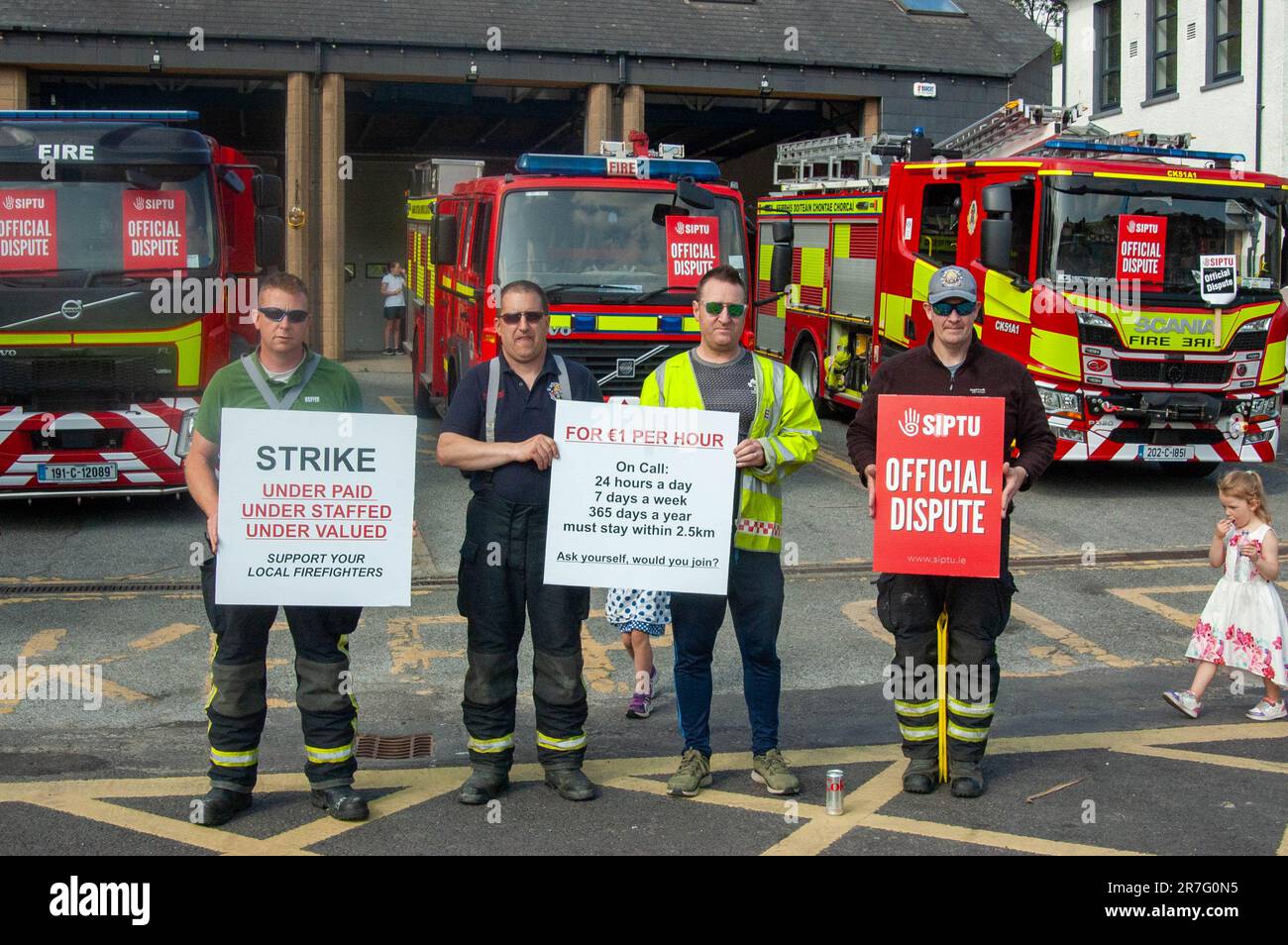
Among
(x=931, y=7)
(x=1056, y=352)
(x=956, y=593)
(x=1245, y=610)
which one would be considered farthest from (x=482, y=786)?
(x=931, y=7)

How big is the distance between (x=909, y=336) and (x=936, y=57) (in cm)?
1187

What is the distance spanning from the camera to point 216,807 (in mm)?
5555

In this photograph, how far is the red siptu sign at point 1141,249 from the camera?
1323cm

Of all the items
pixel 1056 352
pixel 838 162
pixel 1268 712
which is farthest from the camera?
pixel 838 162

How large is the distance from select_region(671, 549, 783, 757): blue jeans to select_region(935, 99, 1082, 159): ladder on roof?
993 cm

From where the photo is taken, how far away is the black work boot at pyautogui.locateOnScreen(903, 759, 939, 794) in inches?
235


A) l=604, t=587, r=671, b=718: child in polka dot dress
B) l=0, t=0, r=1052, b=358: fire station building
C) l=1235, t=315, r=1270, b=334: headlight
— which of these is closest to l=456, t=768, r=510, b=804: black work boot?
l=604, t=587, r=671, b=718: child in polka dot dress

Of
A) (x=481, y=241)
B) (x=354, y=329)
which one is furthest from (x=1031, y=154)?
(x=354, y=329)

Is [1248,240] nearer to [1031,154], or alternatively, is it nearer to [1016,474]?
[1031,154]

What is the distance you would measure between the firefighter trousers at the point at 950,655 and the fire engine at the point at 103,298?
703 cm

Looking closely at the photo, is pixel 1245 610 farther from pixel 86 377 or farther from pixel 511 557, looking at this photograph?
pixel 86 377

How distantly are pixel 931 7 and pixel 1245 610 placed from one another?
21917 mm
